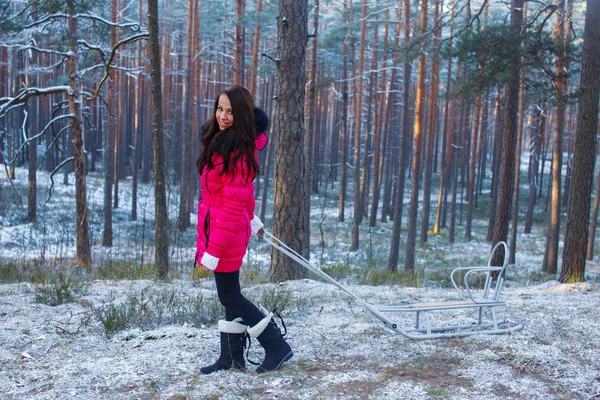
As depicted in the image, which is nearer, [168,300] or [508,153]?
[168,300]

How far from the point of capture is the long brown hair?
11.4ft

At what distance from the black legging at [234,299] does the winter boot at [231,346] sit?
8 cm

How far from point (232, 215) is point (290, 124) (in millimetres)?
3799

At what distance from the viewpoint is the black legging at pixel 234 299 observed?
142 inches

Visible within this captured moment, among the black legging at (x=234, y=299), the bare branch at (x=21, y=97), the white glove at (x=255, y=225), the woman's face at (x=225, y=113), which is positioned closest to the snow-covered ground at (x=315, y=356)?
the black legging at (x=234, y=299)

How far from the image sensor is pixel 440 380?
11.8ft

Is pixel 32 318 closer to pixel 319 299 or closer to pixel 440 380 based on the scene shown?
pixel 319 299

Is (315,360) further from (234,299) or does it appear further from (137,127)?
(137,127)

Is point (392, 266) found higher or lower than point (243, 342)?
lower

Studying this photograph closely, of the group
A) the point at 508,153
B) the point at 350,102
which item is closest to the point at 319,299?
the point at 508,153

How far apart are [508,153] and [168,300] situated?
988 centimetres

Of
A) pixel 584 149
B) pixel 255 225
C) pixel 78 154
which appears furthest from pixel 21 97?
pixel 584 149

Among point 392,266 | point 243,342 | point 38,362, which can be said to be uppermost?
point 243,342

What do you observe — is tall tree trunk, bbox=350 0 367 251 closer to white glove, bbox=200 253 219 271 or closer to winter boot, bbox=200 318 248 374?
winter boot, bbox=200 318 248 374
